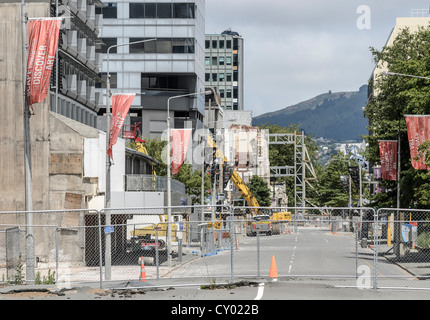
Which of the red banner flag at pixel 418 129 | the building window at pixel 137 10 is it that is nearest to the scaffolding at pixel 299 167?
the building window at pixel 137 10

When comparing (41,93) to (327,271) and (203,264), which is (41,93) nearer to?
(203,264)

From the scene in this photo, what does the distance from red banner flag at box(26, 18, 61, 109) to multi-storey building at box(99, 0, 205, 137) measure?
67.8m

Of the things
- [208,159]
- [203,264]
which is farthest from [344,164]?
[203,264]

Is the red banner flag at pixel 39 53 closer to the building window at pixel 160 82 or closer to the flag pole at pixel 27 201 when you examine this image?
the flag pole at pixel 27 201

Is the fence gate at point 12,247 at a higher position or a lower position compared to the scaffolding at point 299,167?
lower

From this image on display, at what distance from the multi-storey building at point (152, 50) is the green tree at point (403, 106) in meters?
37.6

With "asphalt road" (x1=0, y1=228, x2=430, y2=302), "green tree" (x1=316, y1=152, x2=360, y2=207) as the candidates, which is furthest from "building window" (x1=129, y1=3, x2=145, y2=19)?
"asphalt road" (x1=0, y1=228, x2=430, y2=302)

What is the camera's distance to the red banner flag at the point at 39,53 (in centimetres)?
2506

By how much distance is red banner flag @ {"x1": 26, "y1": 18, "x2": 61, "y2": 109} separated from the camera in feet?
82.2

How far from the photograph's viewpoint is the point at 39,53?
25.5m

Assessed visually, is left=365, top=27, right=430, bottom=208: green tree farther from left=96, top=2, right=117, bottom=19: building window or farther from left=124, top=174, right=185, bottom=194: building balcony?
left=96, top=2, right=117, bottom=19: building window

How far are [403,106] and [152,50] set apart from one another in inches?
1993

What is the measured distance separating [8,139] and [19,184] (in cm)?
218

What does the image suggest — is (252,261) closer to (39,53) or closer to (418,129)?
(39,53)
